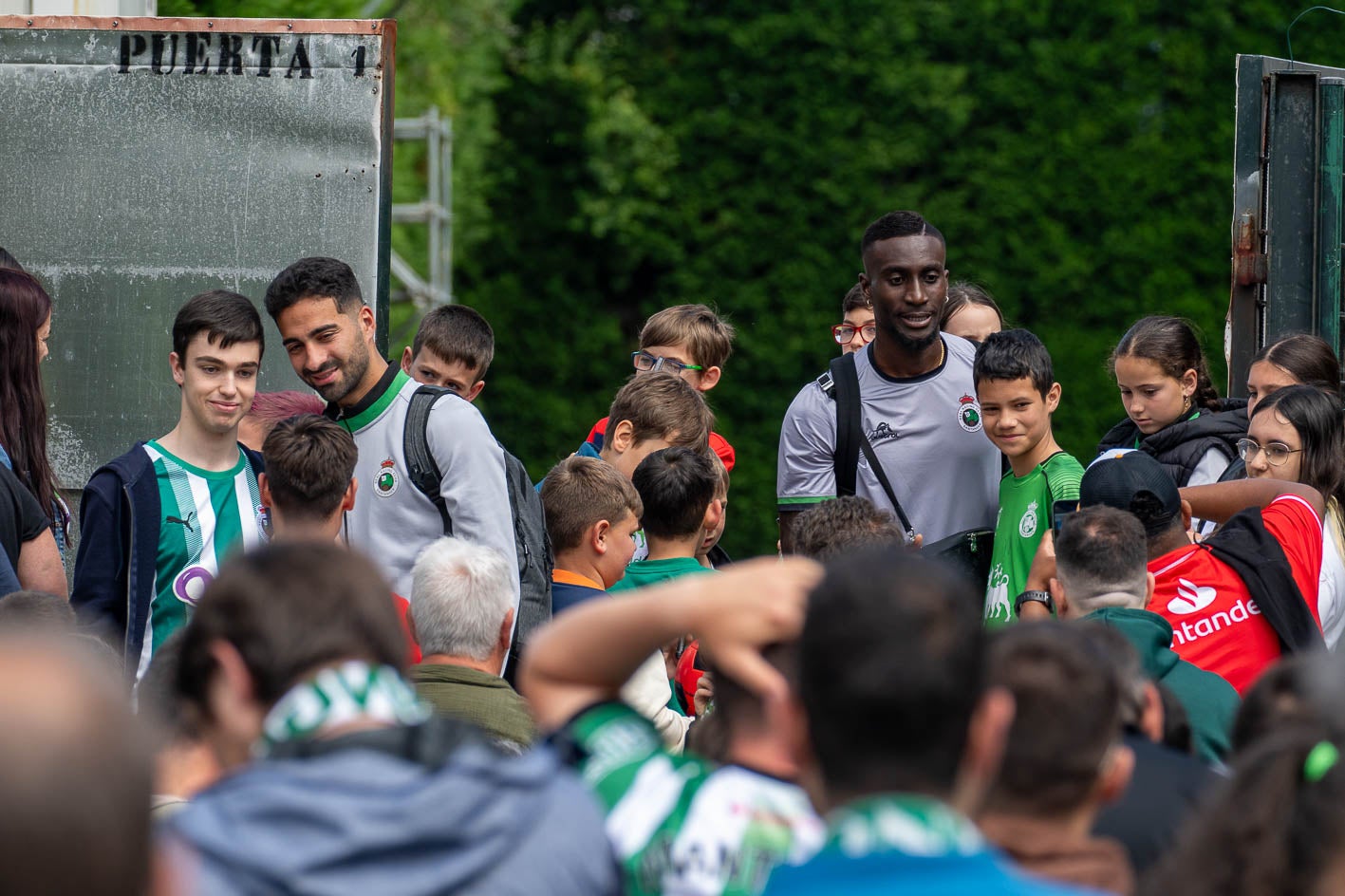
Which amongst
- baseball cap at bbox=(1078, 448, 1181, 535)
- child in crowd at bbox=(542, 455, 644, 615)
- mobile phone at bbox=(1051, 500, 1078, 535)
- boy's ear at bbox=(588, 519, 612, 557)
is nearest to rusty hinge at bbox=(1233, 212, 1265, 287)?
mobile phone at bbox=(1051, 500, 1078, 535)

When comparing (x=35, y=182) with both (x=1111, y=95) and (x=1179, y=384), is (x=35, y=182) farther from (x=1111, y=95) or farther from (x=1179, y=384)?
(x=1111, y=95)

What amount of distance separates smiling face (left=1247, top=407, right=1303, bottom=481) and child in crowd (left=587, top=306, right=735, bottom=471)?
7.13 feet

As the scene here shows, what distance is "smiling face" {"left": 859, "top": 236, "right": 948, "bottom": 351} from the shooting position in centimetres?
535

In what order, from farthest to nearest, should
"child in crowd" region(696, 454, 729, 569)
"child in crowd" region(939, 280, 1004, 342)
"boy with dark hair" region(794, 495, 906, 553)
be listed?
"child in crowd" region(939, 280, 1004, 342)
"child in crowd" region(696, 454, 729, 569)
"boy with dark hair" region(794, 495, 906, 553)

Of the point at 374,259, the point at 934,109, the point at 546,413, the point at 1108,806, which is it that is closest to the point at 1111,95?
the point at 934,109

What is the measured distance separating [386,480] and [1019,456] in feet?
6.76

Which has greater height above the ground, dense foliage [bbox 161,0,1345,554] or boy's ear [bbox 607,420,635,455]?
dense foliage [bbox 161,0,1345,554]

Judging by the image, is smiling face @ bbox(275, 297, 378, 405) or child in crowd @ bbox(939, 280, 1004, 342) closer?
smiling face @ bbox(275, 297, 378, 405)

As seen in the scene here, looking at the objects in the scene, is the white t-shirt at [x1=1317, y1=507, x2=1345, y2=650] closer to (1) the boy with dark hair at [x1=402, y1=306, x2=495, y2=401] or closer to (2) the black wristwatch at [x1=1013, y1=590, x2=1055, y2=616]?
(2) the black wristwatch at [x1=1013, y1=590, x2=1055, y2=616]

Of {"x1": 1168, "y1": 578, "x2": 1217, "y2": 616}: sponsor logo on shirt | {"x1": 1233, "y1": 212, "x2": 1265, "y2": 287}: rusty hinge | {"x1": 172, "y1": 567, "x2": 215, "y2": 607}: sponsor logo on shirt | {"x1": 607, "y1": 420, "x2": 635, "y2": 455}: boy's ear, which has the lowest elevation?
{"x1": 172, "y1": 567, "x2": 215, "y2": 607}: sponsor logo on shirt

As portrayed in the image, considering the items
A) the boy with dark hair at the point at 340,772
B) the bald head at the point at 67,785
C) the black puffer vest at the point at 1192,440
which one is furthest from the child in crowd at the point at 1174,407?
the bald head at the point at 67,785

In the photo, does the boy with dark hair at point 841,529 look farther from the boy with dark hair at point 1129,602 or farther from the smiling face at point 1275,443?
the smiling face at point 1275,443

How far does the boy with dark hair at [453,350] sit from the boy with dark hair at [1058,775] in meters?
4.21

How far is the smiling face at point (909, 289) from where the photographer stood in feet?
17.6
